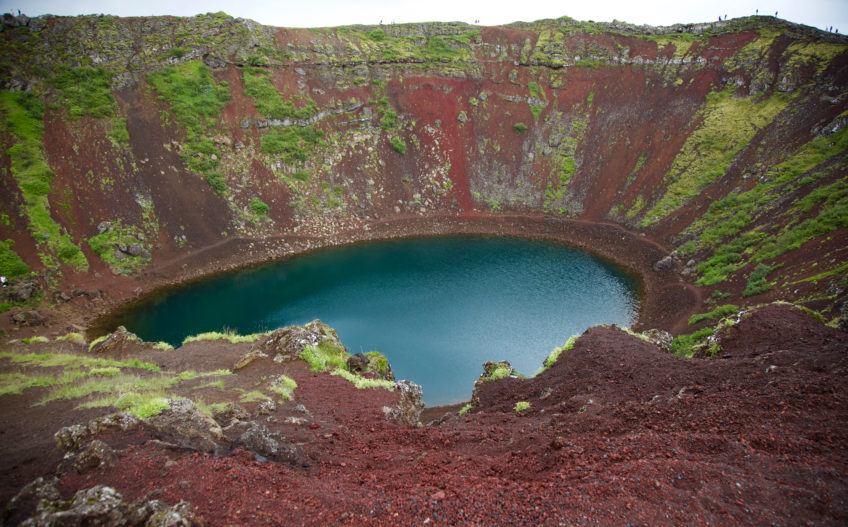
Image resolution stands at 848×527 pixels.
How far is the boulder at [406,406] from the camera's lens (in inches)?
602

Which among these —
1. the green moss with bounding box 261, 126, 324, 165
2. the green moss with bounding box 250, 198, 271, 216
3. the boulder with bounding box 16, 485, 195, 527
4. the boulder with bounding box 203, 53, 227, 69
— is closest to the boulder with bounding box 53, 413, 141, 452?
the boulder with bounding box 16, 485, 195, 527

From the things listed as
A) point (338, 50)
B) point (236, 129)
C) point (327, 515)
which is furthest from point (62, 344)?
point (338, 50)

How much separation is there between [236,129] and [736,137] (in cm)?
5804

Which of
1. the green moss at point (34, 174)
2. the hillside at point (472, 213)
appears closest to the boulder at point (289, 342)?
the hillside at point (472, 213)

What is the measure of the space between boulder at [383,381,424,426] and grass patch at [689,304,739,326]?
21.4 meters

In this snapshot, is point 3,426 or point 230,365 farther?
point 230,365

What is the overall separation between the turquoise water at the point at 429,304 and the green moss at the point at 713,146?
12.1 metres

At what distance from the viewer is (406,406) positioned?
17000 mm

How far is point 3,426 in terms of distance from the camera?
10969mm

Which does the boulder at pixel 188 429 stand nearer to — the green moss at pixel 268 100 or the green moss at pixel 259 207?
the green moss at pixel 259 207

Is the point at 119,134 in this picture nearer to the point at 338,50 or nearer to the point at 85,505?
the point at 338,50

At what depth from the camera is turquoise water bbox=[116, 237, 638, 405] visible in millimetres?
30766

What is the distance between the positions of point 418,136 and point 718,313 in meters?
43.5

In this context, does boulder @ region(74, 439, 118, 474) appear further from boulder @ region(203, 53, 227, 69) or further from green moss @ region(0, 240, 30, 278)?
boulder @ region(203, 53, 227, 69)
